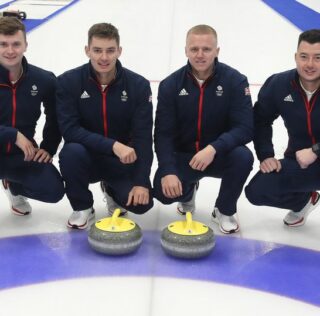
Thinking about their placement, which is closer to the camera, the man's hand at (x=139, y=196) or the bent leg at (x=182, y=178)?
the man's hand at (x=139, y=196)

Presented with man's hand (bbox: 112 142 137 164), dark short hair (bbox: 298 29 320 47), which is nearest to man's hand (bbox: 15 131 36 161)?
man's hand (bbox: 112 142 137 164)

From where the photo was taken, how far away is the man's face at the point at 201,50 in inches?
120

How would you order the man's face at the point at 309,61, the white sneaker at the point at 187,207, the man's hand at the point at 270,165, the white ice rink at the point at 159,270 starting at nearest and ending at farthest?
the white ice rink at the point at 159,270 < the man's face at the point at 309,61 < the man's hand at the point at 270,165 < the white sneaker at the point at 187,207

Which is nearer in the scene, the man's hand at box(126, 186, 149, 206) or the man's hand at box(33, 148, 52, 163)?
the man's hand at box(126, 186, 149, 206)

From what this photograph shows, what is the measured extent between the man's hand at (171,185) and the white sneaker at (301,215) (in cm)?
71

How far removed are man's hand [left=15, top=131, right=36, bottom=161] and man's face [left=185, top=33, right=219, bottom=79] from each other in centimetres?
103

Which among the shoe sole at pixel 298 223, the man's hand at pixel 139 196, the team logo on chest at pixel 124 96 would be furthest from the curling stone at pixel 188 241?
the team logo on chest at pixel 124 96

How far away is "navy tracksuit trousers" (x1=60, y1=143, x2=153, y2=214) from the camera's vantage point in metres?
3.03

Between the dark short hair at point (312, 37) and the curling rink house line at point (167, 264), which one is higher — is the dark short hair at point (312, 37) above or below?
above

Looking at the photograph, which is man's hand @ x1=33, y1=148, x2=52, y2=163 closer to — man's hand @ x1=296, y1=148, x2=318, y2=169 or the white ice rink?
the white ice rink

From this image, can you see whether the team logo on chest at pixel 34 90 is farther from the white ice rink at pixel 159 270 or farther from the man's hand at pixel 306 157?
the man's hand at pixel 306 157

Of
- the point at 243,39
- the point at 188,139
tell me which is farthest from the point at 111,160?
the point at 243,39

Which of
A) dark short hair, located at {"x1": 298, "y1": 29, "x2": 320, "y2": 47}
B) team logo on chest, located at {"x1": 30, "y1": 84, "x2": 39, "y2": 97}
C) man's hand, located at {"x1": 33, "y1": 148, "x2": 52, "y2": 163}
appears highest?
dark short hair, located at {"x1": 298, "y1": 29, "x2": 320, "y2": 47}

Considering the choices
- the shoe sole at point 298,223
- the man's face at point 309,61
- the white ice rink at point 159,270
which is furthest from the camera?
the shoe sole at point 298,223
